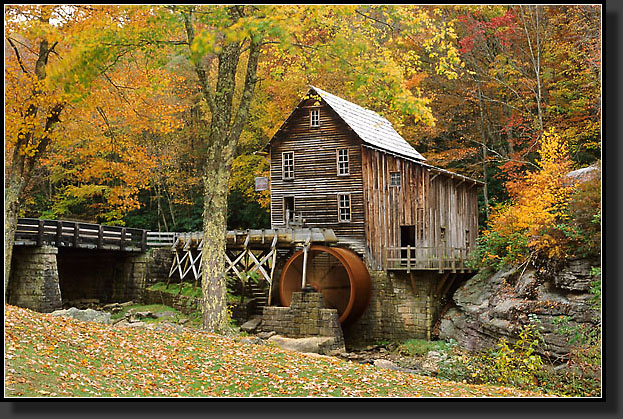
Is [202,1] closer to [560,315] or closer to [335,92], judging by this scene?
[560,315]

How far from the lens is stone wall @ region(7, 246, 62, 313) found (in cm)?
2105

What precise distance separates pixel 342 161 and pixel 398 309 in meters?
5.80

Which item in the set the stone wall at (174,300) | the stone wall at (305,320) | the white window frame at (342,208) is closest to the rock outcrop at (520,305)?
the stone wall at (305,320)

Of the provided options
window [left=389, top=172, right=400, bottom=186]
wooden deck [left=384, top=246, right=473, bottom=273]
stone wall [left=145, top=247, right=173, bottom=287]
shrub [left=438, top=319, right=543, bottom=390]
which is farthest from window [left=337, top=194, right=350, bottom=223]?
shrub [left=438, top=319, right=543, bottom=390]

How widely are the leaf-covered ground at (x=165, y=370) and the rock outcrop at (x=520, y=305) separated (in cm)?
510

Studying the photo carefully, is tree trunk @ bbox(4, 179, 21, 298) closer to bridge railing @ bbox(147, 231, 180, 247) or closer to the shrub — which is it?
the shrub

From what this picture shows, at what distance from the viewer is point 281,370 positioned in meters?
9.39

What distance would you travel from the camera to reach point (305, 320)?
18.8m

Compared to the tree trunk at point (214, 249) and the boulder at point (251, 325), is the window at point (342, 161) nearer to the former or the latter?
the boulder at point (251, 325)

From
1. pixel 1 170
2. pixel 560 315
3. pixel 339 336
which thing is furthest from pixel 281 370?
pixel 339 336

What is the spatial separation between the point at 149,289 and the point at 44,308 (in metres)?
4.71

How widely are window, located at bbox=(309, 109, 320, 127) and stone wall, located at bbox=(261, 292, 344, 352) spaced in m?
6.98

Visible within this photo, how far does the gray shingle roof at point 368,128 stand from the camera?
21906mm

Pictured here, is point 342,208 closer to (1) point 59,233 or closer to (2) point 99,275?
(1) point 59,233
